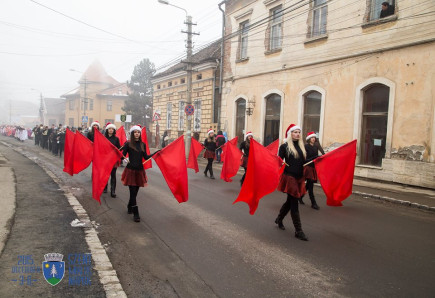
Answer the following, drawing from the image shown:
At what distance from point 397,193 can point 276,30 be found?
1079cm

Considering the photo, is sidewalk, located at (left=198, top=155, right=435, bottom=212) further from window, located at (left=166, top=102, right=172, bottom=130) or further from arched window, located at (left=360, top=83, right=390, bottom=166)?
Result: window, located at (left=166, top=102, right=172, bottom=130)

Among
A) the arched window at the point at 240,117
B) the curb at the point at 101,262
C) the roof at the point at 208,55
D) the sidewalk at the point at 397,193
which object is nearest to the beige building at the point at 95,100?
the roof at the point at 208,55

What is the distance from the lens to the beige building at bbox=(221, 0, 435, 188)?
1098 centimetres

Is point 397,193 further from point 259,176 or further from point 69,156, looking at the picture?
point 69,156

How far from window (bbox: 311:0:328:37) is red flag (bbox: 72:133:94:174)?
11060mm

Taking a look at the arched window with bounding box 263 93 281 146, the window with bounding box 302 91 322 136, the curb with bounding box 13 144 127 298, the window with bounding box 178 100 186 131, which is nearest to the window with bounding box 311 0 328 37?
the window with bounding box 302 91 322 136

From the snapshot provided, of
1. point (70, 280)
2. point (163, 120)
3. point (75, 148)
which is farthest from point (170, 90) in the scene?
point (70, 280)

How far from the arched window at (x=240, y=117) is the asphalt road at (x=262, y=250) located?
1244 cm

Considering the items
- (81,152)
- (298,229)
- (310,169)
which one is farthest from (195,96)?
(298,229)

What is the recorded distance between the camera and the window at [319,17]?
47.9 feet

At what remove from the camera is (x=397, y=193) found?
33.6 ft

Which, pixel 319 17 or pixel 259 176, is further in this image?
pixel 319 17

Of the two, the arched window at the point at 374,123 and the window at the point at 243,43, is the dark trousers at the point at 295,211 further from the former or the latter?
the window at the point at 243,43

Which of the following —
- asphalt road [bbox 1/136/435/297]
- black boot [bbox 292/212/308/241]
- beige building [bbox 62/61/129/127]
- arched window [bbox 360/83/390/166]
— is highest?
beige building [bbox 62/61/129/127]
